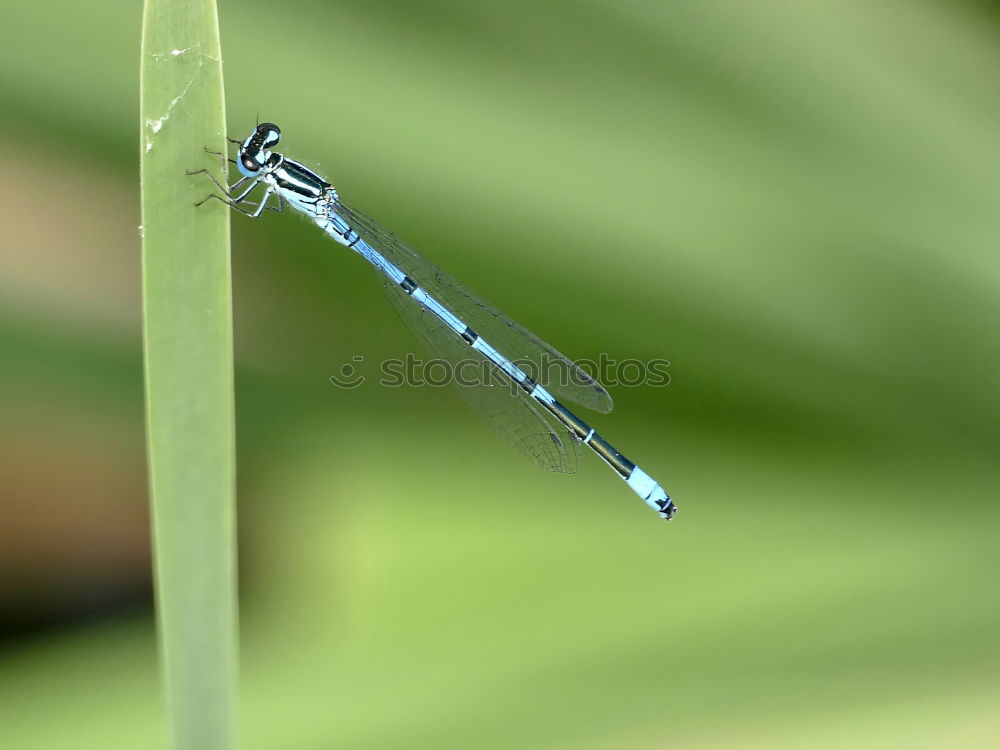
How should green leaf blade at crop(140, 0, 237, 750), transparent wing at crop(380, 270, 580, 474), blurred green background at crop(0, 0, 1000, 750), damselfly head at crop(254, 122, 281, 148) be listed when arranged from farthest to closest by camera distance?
transparent wing at crop(380, 270, 580, 474), damselfly head at crop(254, 122, 281, 148), blurred green background at crop(0, 0, 1000, 750), green leaf blade at crop(140, 0, 237, 750)

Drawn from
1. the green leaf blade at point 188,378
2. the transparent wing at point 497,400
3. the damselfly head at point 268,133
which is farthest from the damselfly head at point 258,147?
the green leaf blade at point 188,378

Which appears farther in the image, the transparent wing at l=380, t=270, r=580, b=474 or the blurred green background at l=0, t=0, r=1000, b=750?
the transparent wing at l=380, t=270, r=580, b=474

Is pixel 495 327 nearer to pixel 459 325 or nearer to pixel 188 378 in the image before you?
pixel 459 325

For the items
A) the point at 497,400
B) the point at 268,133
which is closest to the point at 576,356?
the point at 497,400

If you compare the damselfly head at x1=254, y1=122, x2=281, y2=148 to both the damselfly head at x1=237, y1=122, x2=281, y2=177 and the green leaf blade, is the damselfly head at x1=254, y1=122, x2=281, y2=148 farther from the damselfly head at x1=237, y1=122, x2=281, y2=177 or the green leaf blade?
the green leaf blade

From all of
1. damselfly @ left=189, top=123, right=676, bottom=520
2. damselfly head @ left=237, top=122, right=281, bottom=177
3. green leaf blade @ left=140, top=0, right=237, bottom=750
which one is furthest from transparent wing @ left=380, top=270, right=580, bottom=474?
green leaf blade @ left=140, top=0, right=237, bottom=750

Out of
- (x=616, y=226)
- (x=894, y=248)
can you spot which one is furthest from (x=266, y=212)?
(x=894, y=248)
